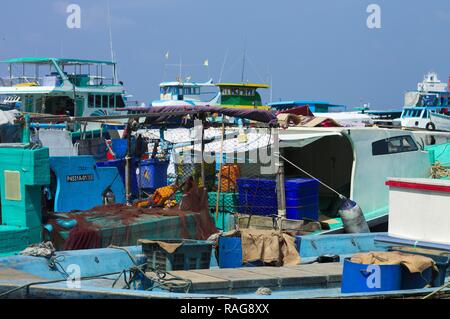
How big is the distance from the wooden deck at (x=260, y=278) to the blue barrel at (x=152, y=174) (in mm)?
6321

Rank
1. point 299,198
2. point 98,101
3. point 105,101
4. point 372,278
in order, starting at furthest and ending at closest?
point 105,101
point 98,101
point 299,198
point 372,278

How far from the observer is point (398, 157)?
50.1 ft

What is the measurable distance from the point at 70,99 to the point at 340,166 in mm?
19637

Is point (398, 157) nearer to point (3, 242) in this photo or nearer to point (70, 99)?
point (3, 242)

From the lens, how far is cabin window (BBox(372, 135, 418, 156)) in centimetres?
1480

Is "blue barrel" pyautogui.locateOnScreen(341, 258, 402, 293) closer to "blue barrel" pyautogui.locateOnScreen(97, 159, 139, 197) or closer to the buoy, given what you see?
the buoy

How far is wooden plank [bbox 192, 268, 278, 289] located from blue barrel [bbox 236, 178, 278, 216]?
4.22 metres

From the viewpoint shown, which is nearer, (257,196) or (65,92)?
(257,196)

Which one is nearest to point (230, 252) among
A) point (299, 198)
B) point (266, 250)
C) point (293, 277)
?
point (266, 250)

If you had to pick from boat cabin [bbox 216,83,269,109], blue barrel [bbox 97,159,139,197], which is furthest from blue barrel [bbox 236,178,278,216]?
boat cabin [bbox 216,83,269,109]

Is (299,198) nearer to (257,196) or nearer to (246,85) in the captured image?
(257,196)

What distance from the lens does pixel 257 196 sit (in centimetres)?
1360

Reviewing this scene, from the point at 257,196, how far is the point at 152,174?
303cm
